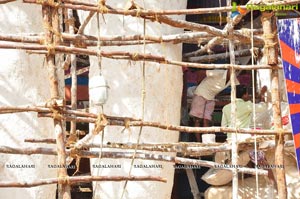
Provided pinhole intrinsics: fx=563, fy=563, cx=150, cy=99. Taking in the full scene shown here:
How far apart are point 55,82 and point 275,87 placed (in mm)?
1322

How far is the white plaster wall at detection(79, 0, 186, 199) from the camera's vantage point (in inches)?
187

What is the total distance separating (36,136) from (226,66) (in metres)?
1.98

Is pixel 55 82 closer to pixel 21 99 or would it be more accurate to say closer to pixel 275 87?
pixel 275 87

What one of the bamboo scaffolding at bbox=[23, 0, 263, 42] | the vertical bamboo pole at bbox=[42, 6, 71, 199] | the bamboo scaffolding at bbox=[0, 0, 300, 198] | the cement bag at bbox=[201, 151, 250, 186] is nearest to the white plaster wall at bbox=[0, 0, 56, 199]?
the bamboo scaffolding at bbox=[0, 0, 300, 198]

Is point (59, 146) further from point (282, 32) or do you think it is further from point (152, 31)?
point (152, 31)

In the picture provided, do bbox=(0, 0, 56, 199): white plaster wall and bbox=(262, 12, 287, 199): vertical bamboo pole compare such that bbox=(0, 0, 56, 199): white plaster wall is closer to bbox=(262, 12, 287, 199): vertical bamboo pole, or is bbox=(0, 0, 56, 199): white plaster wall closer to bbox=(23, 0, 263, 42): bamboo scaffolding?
bbox=(23, 0, 263, 42): bamboo scaffolding

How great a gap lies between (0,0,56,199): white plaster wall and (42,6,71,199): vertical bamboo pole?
76.2 inches

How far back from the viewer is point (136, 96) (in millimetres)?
4832

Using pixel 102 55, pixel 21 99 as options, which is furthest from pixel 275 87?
pixel 21 99

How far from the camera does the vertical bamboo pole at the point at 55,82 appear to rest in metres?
2.85

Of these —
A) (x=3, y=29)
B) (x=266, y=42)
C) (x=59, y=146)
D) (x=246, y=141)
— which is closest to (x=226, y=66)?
(x=266, y=42)

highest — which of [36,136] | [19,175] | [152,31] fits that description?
[152,31]

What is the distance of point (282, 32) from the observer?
325 cm

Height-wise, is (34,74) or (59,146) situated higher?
(34,74)
